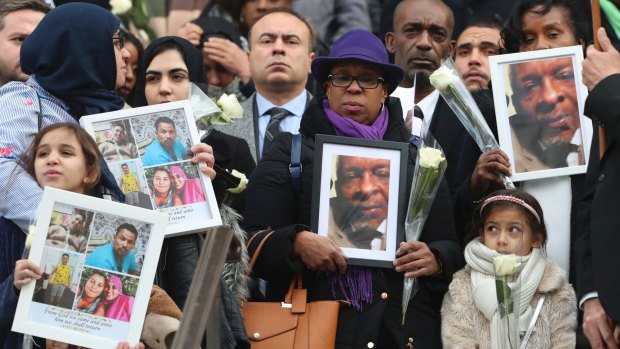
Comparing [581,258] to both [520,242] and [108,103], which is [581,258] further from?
[108,103]

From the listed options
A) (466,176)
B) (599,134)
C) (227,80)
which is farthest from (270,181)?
(227,80)

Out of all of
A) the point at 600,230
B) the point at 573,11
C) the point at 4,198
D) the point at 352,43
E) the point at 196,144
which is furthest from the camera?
the point at 573,11

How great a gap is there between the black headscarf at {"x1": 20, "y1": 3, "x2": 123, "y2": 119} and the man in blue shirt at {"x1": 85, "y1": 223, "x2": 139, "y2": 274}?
1.12 m

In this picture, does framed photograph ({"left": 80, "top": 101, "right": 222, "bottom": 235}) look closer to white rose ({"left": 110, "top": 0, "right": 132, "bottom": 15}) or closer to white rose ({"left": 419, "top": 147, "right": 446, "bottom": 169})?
white rose ({"left": 419, "top": 147, "right": 446, "bottom": 169})

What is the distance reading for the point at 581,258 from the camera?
22.8ft

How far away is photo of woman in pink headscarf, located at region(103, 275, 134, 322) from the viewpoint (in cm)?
677

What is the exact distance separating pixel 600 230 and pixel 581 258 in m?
0.30

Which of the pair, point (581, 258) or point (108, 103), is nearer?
point (581, 258)

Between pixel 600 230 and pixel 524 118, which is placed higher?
pixel 524 118

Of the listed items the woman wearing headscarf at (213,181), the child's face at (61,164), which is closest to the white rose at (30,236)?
the child's face at (61,164)

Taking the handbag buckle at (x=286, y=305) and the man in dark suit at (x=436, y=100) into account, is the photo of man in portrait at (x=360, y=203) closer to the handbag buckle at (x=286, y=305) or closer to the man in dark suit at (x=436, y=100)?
the handbag buckle at (x=286, y=305)

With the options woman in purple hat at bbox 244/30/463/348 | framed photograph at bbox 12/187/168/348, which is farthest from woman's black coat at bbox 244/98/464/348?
framed photograph at bbox 12/187/168/348

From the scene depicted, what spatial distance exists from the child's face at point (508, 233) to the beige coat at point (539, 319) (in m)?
0.18

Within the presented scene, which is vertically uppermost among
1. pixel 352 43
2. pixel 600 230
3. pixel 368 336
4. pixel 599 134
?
pixel 352 43
